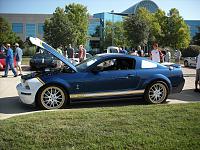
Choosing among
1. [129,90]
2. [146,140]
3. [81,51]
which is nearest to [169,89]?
[129,90]

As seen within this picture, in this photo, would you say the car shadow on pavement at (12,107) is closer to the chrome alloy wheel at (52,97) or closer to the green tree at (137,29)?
the chrome alloy wheel at (52,97)

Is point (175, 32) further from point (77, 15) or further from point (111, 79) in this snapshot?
point (111, 79)

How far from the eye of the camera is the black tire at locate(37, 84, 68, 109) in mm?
7832

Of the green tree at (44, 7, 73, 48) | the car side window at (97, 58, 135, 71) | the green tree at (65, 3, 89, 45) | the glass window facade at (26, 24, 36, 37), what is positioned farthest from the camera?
the glass window facade at (26, 24, 36, 37)

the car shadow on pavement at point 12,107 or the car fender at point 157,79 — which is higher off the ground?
the car fender at point 157,79

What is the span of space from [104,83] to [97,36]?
91.0m

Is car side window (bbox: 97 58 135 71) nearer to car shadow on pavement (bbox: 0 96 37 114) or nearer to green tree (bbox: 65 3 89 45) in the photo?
car shadow on pavement (bbox: 0 96 37 114)

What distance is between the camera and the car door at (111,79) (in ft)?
26.6

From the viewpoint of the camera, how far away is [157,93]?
28.2 ft

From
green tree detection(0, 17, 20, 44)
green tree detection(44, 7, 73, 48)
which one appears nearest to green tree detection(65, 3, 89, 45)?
green tree detection(44, 7, 73, 48)

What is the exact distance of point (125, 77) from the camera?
328 inches

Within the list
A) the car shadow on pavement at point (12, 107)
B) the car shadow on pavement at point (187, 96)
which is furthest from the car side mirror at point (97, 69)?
the car shadow on pavement at point (187, 96)

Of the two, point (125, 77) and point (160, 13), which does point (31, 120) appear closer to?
point (125, 77)

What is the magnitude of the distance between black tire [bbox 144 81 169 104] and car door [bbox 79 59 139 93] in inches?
15.3
